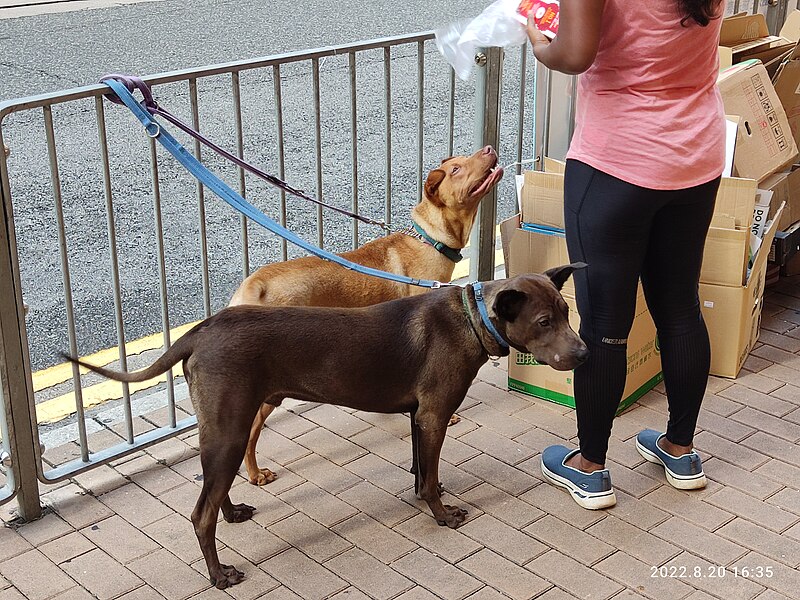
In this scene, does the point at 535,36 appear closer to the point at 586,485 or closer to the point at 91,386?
the point at 586,485

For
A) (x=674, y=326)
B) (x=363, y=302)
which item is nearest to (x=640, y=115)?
(x=674, y=326)

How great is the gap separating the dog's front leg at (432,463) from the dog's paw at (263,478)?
64cm

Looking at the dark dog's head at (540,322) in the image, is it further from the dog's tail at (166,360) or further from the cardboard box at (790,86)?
the cardboard box at (790,86)

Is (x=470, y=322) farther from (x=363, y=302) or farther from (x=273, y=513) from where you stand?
(x=273, y=513)

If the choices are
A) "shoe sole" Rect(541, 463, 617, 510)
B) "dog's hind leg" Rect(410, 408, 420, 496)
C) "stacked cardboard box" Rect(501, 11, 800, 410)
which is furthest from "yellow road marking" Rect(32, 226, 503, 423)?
"shoe sole" Rect(541, 463, 617, 510)

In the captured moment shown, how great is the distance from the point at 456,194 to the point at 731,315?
1.56 m

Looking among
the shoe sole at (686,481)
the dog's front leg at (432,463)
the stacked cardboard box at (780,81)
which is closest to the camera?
the dog's front leg at (432,463)

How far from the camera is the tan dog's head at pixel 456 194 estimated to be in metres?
4.30

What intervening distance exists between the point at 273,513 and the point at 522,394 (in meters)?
1.50

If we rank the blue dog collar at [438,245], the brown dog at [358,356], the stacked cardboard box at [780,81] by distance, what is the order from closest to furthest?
1. the brown dog at [358,356]
2. the blue dog collar at [438,245]
3. the stacked cardboard box at [780,81]

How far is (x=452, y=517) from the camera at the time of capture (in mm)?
3828

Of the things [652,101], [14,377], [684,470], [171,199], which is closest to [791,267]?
[684,470]

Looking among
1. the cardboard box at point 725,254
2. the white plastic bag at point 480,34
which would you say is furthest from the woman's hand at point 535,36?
the cardboard box at point 725,254

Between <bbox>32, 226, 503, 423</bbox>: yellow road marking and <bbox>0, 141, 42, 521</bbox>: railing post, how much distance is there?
2.49ft
